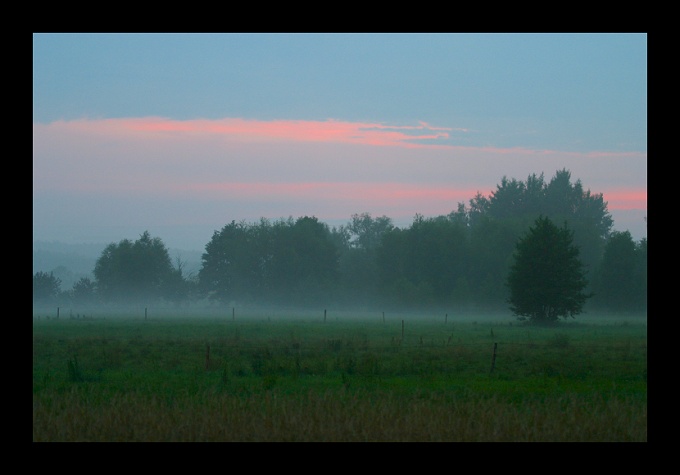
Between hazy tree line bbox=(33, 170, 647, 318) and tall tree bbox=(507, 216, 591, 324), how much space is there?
34.1 m

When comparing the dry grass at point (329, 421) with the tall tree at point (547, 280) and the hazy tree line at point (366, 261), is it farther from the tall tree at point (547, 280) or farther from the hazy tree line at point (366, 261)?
the hazy tree line at point (366, 261)

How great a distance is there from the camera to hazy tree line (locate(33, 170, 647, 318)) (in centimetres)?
9769

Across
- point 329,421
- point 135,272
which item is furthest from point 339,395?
point 135,272

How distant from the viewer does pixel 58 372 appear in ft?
69.5

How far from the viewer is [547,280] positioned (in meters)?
54.2

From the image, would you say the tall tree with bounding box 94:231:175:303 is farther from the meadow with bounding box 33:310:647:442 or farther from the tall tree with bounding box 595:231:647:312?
the meadow with bounding box 33:310:647:442

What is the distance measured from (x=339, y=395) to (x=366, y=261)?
101623mm

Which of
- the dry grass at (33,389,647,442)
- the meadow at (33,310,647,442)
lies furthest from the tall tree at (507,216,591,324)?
the dry grass at (33,389,647,442)

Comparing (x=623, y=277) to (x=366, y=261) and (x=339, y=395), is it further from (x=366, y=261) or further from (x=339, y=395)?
(x=339, y=395)
